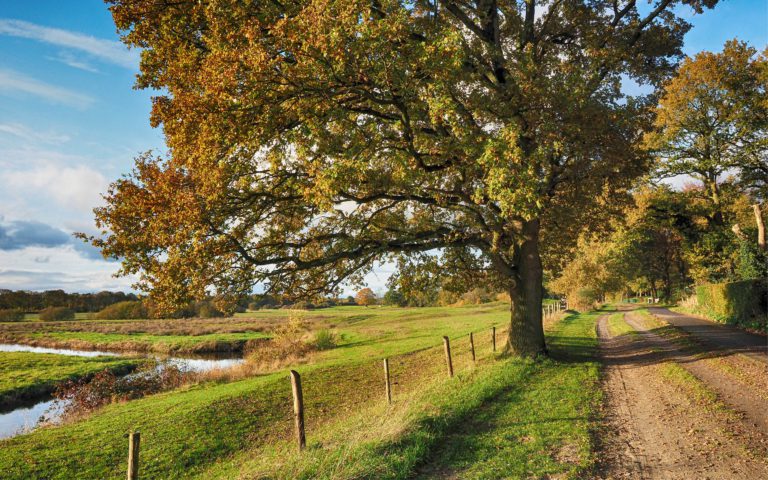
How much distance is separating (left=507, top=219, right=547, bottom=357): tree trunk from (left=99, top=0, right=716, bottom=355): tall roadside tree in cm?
7

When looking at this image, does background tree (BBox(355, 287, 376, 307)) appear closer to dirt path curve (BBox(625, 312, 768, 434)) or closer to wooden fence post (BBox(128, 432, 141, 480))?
dirt path curve (BBox(625, 312, 768, 434))

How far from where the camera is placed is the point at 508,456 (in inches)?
291

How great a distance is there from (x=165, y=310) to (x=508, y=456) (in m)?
9.85

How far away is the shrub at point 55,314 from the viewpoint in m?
84.3

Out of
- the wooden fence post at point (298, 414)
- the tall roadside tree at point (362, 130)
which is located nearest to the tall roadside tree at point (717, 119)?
the tall roadside tree at point (362, 130)

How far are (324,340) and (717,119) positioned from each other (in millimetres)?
36141

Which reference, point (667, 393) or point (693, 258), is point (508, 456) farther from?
point (693, 258)

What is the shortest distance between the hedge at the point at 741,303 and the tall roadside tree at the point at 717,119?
7.69 meters

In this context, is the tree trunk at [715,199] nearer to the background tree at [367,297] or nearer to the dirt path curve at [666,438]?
the dirt path curve at [666,438]

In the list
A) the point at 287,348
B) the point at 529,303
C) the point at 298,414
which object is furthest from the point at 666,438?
the point at 287,348

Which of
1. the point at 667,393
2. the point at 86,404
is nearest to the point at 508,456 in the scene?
the point at 667,393

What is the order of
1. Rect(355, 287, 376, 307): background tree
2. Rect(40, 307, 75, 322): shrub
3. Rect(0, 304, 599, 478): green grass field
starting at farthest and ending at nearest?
Rect(355, 287, 376, 307): background tree → Rect(40, 307, 75, 322): shrub → Rect(0, 304, 599, 478): green grass field

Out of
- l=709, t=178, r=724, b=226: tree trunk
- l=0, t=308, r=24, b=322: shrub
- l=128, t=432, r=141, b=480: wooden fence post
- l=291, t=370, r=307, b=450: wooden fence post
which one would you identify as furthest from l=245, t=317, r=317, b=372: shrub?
l=0, t=308, r=24, b=322: shrub

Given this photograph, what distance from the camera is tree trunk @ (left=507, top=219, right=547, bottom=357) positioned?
17.7 metres
